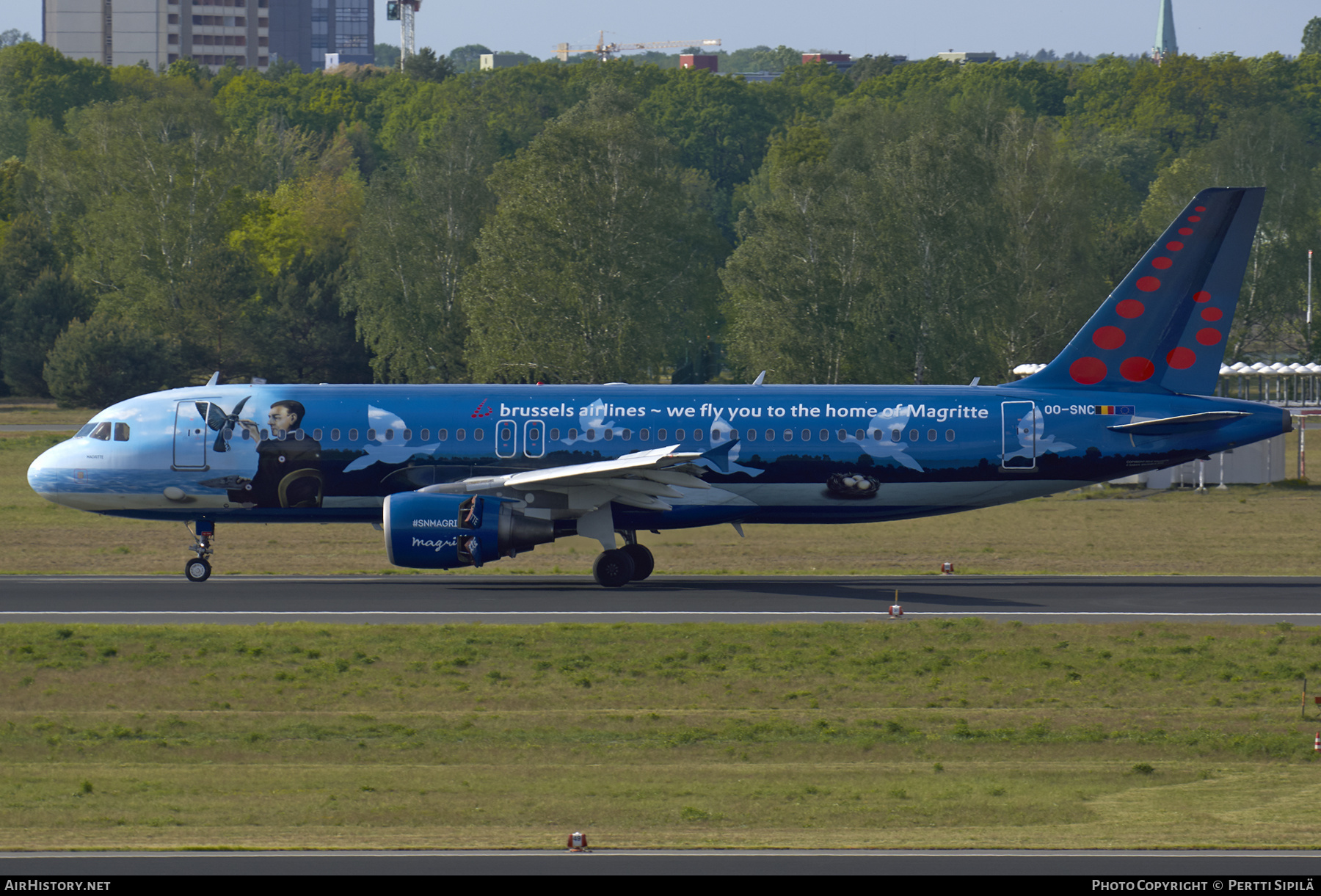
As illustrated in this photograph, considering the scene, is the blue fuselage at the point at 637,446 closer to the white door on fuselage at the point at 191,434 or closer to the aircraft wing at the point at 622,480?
the white door on fuselage at the point at 191,434

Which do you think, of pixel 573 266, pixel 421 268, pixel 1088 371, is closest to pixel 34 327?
pixel 421 268

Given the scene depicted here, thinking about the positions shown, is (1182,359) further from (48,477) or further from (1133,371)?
(48,477)

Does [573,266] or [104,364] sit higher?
[573,266]

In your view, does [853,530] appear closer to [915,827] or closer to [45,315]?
[915,827]

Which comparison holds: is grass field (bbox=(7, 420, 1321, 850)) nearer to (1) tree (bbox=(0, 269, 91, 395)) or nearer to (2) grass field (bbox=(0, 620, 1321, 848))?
(2) grass field (bbox=(0, 620, 1321, 848))

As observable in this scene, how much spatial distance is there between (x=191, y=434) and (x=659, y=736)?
1849cm

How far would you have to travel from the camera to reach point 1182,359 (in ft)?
124

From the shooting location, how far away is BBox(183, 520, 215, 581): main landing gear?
120 ft

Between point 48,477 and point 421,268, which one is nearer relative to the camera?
point 48,477

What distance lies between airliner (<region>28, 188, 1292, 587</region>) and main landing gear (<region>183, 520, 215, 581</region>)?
52 millimetres

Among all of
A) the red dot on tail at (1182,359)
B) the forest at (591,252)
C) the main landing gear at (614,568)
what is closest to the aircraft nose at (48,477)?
the main landing gear at (614,568)

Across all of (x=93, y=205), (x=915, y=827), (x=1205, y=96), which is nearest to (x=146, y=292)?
(x=93, y=205)

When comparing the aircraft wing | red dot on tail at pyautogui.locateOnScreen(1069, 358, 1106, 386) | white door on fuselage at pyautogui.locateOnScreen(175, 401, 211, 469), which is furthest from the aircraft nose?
red dot on tail at pyautogui.locateOnScreen(1069, 358, 1106, 386)

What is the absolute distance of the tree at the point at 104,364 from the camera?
96.0m
